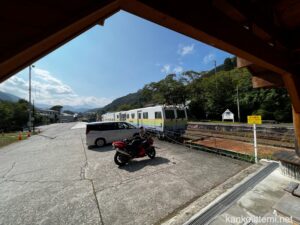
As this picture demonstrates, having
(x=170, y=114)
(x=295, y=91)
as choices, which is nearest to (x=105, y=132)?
(x=170, y=114)

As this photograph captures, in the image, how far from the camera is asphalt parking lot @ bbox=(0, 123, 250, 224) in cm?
351

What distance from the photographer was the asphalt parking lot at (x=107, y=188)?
11.5 feet

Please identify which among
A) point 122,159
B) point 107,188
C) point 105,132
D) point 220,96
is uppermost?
point 220,96

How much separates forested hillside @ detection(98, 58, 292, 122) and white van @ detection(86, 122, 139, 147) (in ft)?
70.1

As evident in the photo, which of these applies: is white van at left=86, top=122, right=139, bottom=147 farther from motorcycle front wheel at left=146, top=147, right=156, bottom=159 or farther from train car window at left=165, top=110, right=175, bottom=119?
motorcycle front wheel at left=146, top=147, right=156, bottom=159

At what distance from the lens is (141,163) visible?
671cm

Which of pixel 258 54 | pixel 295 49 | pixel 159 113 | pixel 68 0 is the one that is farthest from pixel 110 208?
pixel 159 113

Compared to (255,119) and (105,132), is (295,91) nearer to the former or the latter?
(255,119)

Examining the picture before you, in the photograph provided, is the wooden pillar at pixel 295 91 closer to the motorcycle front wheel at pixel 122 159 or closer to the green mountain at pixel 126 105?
the motorcycle front wheel at pixel 122 159

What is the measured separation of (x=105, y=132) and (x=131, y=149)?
470 cm

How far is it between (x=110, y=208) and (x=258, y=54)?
420 cm

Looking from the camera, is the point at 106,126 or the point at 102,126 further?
the point at 106,126

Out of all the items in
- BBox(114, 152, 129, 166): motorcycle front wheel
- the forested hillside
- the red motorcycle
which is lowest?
BBox(114, 152, 129, 166): motorcycle front wheel

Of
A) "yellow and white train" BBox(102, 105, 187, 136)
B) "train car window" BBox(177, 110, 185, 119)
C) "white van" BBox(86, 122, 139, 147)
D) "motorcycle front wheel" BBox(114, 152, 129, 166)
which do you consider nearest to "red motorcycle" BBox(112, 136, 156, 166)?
"motorcycle front wheel" BBox(114, 152, 129, 166)
